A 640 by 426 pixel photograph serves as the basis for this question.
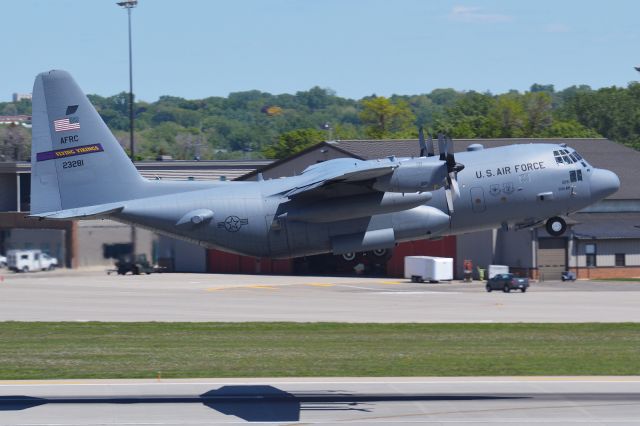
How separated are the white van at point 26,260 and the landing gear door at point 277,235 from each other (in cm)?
3024

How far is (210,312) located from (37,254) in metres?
10.6

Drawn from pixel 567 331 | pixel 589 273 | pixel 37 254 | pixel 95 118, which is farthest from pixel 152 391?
pixel 589 273

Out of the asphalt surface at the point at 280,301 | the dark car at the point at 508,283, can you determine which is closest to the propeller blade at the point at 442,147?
the asphalt surface at the point at 280,301

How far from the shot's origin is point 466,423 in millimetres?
27719

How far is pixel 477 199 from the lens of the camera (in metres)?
34.8

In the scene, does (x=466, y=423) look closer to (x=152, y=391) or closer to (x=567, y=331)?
(x=152, y=391)

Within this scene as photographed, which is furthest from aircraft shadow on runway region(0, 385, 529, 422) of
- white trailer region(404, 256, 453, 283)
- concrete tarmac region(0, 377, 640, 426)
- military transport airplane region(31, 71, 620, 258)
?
white trailer region(404, 256, 453, 283)

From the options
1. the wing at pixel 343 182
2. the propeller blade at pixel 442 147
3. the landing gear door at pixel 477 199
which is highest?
the propeller blade at pixel 442 147

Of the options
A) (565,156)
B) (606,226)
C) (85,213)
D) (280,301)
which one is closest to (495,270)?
(606,226)

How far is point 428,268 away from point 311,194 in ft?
178

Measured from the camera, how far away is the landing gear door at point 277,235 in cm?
3097

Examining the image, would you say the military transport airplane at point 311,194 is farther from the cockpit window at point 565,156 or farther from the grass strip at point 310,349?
the grass strip at point 310,349

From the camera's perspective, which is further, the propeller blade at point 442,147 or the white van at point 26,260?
the white van at point 26,260

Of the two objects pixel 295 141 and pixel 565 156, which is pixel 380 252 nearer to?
pixel 565 156
